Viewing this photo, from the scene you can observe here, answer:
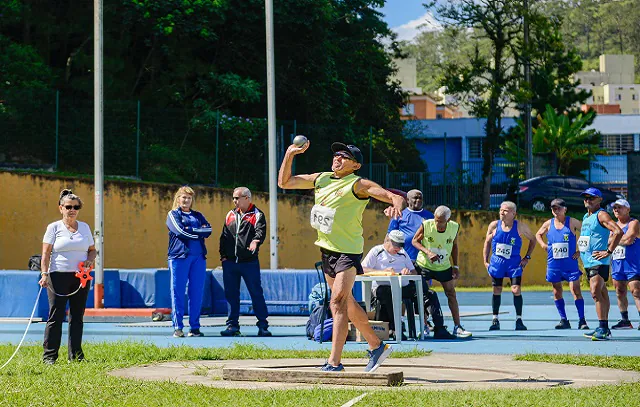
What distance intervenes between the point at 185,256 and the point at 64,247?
3604 millimetres

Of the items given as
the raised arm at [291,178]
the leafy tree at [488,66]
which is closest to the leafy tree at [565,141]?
the leafy tree at [488,66]

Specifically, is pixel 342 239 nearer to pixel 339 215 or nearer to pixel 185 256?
pixel 339 215

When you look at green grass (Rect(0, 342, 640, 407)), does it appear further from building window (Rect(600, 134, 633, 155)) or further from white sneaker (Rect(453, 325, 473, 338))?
building window (Rect(600, 134, 633, 155))

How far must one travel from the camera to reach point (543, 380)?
1006 cm

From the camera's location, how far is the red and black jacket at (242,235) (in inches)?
634

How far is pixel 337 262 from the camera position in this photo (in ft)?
34.0

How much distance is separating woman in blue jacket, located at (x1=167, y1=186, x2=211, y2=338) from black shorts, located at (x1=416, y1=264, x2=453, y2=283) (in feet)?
10.2

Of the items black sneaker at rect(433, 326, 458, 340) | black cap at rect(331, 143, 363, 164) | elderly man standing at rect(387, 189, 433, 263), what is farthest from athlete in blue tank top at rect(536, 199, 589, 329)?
black cap at rect(331, 143, 363, 164)

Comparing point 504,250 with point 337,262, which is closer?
point 337,262

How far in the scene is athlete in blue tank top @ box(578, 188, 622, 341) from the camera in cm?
1550

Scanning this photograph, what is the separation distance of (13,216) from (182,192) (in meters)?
15.0

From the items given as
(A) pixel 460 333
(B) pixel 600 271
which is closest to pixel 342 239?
(A) pixel 460 333

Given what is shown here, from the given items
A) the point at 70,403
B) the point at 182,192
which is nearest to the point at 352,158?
the point at 70,403

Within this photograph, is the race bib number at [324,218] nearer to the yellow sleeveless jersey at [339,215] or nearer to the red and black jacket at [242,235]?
the yellow sleeveless jersey at [339,215]
